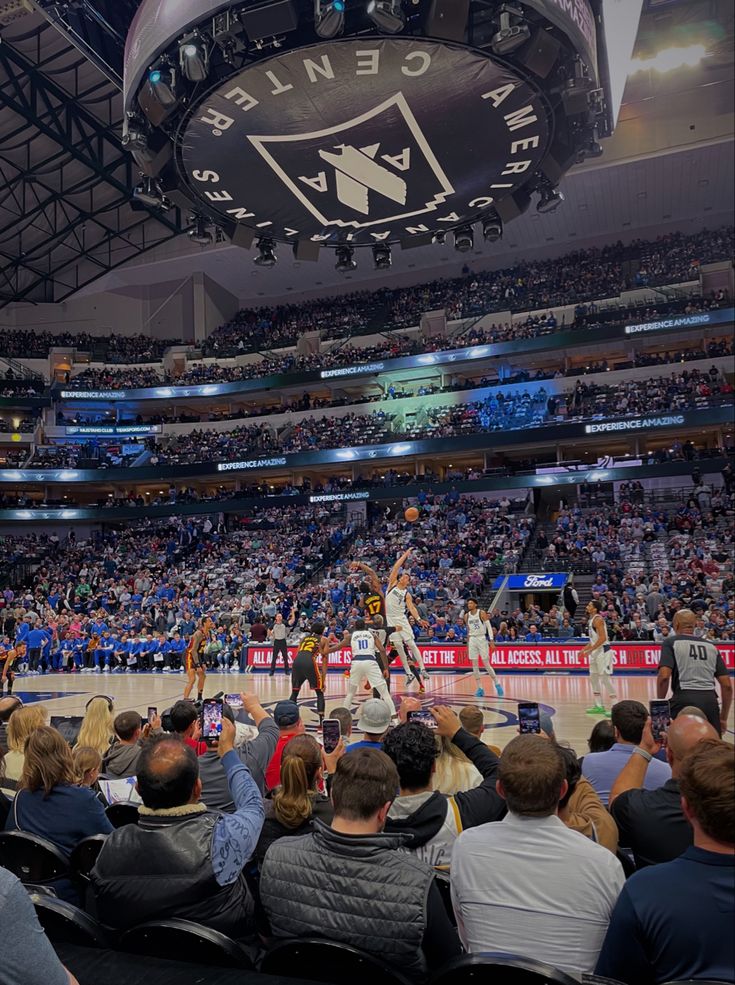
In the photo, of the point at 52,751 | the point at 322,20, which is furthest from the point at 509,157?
the point at 52,751

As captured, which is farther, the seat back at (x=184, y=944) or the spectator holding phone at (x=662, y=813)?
the spectator holding phone at (x=662, y=813)

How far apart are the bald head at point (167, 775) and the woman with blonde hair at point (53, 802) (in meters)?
0.95

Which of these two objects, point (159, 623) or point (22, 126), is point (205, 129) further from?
point (22, 126)

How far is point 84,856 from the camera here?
10.7 ft

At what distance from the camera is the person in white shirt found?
2193 mm

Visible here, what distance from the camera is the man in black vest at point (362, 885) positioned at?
2.29 m

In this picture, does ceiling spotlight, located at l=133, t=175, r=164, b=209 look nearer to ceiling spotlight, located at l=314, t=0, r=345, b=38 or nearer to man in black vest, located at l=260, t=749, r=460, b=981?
ceiling spotlight, located at l=314, t=0, r=345, b=38

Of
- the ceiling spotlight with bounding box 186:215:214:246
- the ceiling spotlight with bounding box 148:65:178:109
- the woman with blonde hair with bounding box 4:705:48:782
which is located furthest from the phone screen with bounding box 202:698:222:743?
the ceiling spotlight with bounding box 186:215:214:246

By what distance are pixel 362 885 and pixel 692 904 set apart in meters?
1.00

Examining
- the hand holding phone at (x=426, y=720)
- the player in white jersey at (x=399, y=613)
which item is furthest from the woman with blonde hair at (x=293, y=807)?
the player in white jersey at (x=399, y=613)

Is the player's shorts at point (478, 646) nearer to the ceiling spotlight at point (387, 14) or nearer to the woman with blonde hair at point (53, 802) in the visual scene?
the ceiling spotlight at point (387, 14)

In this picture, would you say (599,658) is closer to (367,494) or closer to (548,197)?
(548,197)

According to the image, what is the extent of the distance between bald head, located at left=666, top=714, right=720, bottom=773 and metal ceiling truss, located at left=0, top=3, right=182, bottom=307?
30392 millimetres

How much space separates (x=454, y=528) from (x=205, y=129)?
78.5ft
